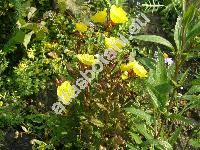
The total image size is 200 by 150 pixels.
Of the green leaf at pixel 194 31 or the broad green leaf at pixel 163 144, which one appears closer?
the green leaf at pixel 194 31

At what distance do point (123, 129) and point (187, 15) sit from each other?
1.06 meters

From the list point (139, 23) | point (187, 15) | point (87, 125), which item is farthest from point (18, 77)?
point (187, 15)

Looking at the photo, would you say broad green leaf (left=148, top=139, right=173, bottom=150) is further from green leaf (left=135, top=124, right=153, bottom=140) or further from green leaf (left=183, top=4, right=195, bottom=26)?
green leaf (left=183, top=4, right=195, bottom=26)

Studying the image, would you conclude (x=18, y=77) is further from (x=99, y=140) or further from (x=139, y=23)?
(x=139, y=23)

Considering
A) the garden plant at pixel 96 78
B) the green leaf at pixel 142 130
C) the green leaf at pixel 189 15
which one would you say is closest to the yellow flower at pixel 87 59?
the garden plant at pixel 96 78

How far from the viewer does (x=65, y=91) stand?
Result: 2.91 m

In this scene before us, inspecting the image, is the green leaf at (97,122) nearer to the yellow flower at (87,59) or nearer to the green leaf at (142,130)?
the green leaf at (142,130)

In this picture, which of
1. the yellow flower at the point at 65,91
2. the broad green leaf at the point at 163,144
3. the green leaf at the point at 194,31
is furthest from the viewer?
the yellow flower at the point at 65,91

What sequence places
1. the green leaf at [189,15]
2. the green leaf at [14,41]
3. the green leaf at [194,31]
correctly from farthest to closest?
1. the green leaf at [14,41]
2. the green leaf at [194,31]
3. the green leaf at [189,15]

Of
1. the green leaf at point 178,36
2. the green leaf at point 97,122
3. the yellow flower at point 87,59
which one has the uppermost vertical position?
the green leaf at point 178,36

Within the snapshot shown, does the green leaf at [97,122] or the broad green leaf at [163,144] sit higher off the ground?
the green leaf at [97,122]

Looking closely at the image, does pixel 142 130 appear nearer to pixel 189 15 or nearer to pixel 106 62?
pixel 106 62

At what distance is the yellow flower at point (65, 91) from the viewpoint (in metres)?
2.89

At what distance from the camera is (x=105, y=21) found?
9.77ft
